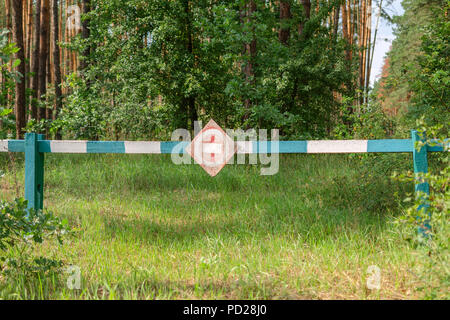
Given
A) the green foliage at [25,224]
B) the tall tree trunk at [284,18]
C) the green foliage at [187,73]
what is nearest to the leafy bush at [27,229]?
the green foliage at [25,224]

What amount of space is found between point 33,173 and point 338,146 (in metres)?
3.51

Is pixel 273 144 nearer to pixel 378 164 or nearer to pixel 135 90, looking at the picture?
pixel 378 164

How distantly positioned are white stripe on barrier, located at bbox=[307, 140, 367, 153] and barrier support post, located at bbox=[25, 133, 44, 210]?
317 centimetres

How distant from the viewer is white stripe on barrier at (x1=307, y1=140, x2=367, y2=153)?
162 inches

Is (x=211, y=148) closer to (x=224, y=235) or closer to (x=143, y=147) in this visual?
(x=143, y=147)

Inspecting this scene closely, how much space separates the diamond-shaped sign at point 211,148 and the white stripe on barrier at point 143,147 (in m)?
0.38

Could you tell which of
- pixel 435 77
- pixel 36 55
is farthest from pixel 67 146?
pixel 36 55

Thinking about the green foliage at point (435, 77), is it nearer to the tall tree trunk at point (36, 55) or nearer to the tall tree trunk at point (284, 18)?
the tall tree trunk at point (284, 18)

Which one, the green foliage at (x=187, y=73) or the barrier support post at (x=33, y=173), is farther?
the green foliage at (x=187, y=73)

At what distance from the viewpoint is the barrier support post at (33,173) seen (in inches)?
181

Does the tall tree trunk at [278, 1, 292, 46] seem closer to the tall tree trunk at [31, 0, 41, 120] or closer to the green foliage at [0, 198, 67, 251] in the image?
the green foliage at [0, 198, 67, 251]

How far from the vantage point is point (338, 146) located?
164 inches

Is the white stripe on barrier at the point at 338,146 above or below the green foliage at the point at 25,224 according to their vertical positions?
above
